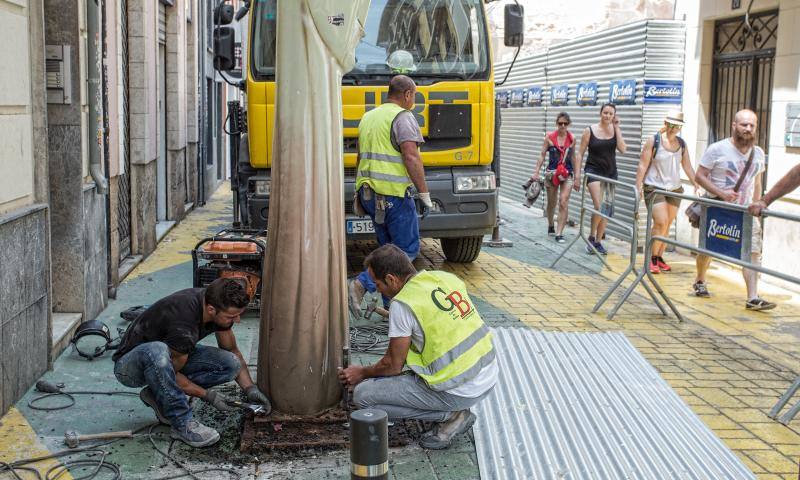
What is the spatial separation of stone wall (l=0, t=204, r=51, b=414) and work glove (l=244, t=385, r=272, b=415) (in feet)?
4.60

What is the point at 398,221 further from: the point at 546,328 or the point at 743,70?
the point at 743,70

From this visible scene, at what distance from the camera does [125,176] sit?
35.6 feet

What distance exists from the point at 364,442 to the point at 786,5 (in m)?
8.75

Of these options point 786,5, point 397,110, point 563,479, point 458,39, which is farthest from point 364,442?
point 786,5

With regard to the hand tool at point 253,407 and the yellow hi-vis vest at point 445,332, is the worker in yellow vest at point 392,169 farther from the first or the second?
the yellow hi-vis vest at point 445,332

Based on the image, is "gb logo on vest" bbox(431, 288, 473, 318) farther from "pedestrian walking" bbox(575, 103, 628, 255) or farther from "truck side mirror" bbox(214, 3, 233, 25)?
"pedestrian walking" bbox(575, 103, 628, 255)

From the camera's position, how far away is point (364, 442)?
3.59 metres

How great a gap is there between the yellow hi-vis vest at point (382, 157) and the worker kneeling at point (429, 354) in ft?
8.89

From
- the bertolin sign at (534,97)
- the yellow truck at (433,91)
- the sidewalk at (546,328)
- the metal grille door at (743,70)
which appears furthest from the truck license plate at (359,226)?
the bertolin sign at (534,97)

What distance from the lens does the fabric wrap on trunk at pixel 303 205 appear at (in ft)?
17.3

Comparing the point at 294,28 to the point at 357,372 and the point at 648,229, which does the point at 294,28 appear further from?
the point at 648,229

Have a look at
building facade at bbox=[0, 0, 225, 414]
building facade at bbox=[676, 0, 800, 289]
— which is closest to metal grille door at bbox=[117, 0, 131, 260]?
building facade at bbox=[0, 0, 225, 414]

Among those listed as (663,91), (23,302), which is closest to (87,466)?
(23,302)

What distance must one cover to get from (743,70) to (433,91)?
460 cm
